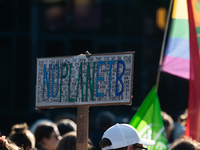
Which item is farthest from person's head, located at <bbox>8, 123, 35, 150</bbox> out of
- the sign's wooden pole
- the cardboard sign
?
the sign's wooden pole

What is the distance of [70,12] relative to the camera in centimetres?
1126

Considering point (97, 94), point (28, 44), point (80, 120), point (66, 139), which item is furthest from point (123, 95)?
point (28, 44)

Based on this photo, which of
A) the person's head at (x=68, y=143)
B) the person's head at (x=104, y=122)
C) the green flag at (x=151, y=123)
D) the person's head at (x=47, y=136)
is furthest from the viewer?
the person's head at (x=104, y=122)

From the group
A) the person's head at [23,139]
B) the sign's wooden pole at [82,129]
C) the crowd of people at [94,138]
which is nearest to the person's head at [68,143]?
the crowd of people at [94,138]

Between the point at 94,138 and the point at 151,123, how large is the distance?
1125mm

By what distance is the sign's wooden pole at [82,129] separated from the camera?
3352mm

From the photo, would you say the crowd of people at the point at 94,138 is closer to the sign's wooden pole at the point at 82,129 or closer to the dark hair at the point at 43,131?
the dark hair at the point at 43,131

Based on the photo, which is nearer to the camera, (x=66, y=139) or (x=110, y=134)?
(x=110, y=134)

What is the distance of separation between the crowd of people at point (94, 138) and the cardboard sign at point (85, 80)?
0.27 metres

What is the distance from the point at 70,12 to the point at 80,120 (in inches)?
321

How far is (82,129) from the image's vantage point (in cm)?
338

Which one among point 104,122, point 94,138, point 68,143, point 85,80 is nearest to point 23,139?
point 68,143

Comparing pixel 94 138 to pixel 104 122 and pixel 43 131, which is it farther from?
pixel 43 131

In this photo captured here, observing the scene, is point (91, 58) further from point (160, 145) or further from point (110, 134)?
point (160, 145)
